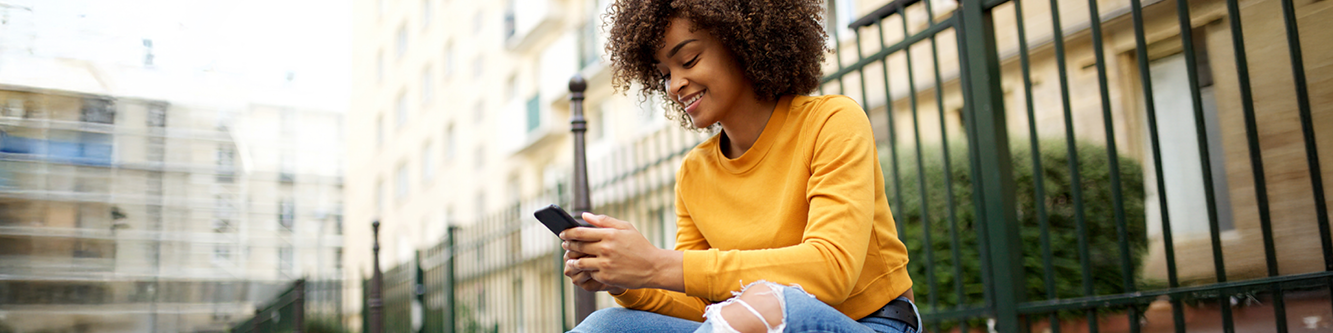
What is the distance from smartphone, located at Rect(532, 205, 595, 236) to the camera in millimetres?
1338

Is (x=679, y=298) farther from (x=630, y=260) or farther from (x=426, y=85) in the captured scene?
(x=426, y=85)

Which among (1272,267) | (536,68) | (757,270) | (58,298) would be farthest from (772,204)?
(536,68)

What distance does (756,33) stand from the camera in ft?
5.59

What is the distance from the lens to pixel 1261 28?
214 cm

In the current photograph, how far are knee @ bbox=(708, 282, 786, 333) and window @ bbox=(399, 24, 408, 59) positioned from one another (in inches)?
1002

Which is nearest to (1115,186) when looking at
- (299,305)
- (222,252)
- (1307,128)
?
(1307,128)

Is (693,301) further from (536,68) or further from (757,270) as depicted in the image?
(536,68)

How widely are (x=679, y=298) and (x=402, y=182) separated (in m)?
24.7

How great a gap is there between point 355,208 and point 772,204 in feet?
97.6

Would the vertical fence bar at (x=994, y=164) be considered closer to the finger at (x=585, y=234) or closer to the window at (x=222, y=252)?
the finger at (x=585, y=234)

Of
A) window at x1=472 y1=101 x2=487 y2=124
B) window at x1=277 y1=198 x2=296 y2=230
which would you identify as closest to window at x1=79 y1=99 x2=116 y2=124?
window at x1=277 y1=198 x2=296 y2=230

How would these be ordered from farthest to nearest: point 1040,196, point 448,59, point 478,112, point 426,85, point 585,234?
point 426,85 → point 448,59 → point 478,112 → point 1040,196 → point 585,234

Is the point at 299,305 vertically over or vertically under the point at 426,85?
under

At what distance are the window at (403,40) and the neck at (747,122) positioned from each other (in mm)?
24979
